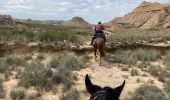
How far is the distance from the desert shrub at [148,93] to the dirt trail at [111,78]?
0.35 meters

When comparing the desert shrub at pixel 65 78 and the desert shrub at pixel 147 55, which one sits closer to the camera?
the desert shrub at pixel 65 78

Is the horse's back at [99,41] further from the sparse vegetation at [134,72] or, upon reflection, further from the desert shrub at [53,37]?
the desert shrub at [53,37]

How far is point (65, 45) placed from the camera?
24.5 meters

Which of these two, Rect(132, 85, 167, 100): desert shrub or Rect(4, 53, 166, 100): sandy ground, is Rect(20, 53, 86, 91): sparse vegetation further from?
Rect(132, 85, 167, 100): desert shrub

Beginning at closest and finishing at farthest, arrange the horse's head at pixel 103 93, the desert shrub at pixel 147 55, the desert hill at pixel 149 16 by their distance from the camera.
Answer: the horse's head at pixel 103 93 → the desert shrub at pixel 147 55 → the desert hill at pixel 149 16

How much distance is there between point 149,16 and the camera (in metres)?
96.4

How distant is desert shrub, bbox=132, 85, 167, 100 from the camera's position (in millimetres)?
15102

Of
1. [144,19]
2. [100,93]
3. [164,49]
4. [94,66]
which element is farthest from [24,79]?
[144,19]

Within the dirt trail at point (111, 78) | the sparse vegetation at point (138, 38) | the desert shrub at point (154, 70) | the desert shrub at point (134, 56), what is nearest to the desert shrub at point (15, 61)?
the dirt trail at point (111, 78)

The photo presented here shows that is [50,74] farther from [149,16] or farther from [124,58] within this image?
[149,16]

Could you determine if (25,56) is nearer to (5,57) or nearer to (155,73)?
(5,57)

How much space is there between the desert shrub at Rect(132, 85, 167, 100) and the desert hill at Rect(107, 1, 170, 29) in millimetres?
60235

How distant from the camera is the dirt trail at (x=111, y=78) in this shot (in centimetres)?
1636

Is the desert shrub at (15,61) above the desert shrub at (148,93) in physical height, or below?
above
